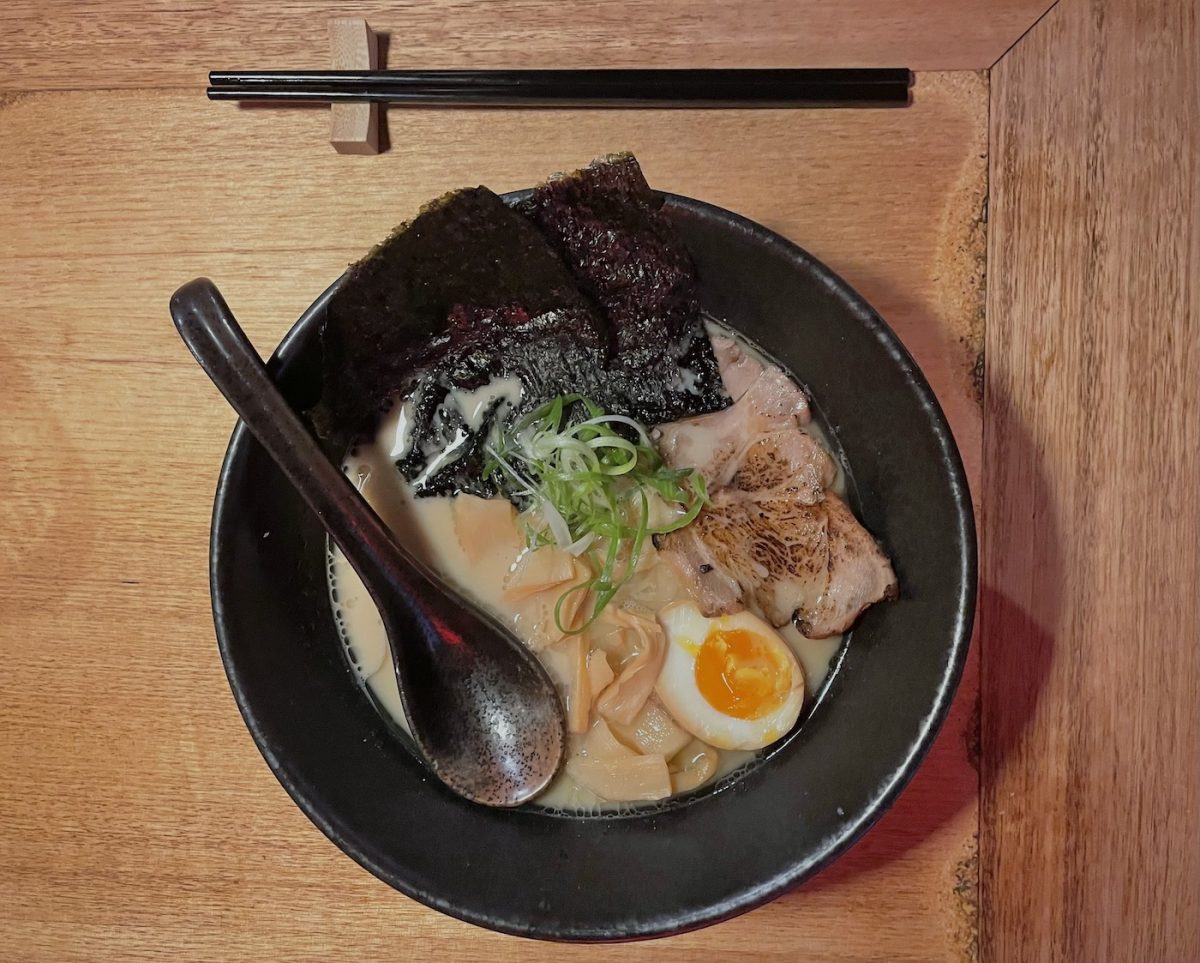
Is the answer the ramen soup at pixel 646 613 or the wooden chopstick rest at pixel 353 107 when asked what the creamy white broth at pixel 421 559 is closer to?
A: the ramen soup at pixel 646 613

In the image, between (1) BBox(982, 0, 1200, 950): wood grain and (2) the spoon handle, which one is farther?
(1) BBox(982, 0, 1200, 950): wood grain

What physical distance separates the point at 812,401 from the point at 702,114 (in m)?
0.54

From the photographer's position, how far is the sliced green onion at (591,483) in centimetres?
137

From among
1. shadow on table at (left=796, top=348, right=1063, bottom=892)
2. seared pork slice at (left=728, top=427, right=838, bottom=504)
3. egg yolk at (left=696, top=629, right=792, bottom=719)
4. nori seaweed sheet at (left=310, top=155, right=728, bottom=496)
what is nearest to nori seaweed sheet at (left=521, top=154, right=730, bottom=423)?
nori seaweed sheet at (left=310, top=155, right=728, bottom=496)

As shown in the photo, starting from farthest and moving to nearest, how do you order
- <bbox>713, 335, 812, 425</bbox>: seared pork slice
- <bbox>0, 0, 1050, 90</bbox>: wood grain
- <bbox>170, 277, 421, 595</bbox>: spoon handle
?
<bbox>0, 0, 1050, 90</bbox>: wood grain → <bbox>713, 335, 812, 425</bbox>: seared pork slice → <bbox>170, 277, 421, 595</bbox>: spoon handle

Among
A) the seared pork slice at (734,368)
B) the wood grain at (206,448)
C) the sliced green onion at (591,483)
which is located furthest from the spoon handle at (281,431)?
the seared pork slice at (734,368)

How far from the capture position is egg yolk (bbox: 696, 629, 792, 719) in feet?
4.47

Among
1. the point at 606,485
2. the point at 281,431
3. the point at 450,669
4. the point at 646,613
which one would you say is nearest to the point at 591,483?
the point at 606,485

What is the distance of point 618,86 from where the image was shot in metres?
1.48

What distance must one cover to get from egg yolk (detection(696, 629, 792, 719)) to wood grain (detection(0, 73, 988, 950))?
33 cm

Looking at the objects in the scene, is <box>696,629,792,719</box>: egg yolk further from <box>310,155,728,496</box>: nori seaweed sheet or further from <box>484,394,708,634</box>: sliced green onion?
<box>310,155,728,496</box>: nori seaweed sheet

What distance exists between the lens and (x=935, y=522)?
1.25 metres

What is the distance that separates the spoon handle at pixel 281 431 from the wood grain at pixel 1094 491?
1.00 meters

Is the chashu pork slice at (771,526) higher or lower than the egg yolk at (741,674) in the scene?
higher
